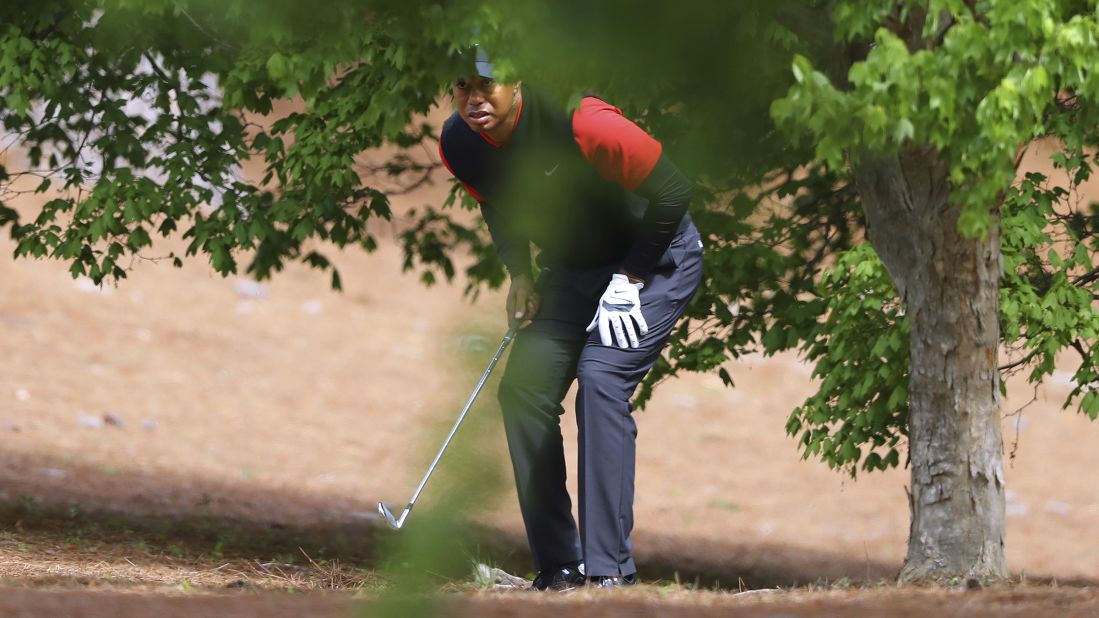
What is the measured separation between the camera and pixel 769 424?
16.2 metres

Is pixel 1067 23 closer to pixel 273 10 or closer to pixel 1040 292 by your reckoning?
pixel 1040 292

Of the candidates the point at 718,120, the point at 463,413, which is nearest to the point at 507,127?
the point at 718,120

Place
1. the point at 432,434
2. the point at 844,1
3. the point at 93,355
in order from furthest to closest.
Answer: the point at 93,355, the point at 844,1, the point at 432,434

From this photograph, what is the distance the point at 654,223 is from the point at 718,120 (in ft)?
10.2

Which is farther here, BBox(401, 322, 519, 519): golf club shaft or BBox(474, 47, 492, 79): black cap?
BBox(474, 47, 492, 79): black cap

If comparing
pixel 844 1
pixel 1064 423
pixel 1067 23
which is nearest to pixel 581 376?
pixel 844 1

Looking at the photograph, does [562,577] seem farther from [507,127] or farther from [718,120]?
[718,120]

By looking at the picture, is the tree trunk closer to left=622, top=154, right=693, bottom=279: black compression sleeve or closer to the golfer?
the golfer

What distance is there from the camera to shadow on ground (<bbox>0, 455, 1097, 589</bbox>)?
270 inches

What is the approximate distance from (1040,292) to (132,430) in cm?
1022

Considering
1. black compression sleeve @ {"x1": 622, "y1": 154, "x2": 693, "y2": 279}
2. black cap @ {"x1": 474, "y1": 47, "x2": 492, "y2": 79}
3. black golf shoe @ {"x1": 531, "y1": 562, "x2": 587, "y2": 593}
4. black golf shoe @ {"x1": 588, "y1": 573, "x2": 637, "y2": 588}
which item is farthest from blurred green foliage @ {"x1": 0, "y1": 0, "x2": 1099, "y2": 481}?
black golf shoe @ {"x1": 531, "y1": 562, "x2": 587, "y2": 593}

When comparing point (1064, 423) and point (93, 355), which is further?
point (1064, 423)

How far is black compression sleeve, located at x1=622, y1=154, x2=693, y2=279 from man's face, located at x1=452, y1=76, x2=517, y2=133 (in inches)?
18.7

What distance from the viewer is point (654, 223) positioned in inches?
164
